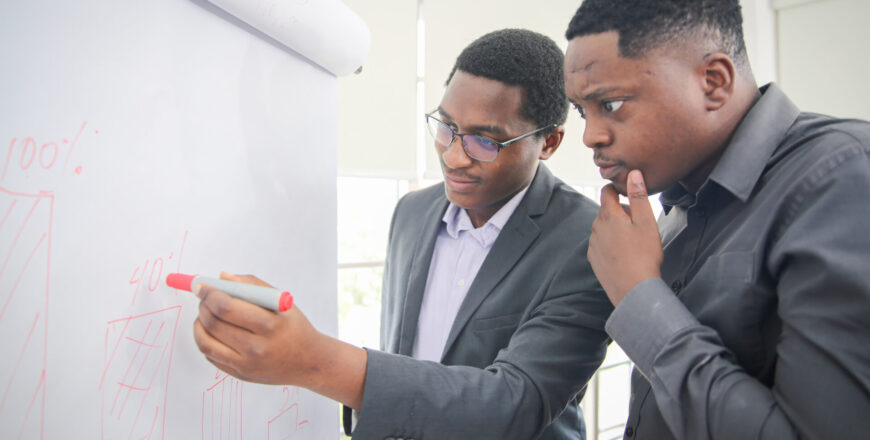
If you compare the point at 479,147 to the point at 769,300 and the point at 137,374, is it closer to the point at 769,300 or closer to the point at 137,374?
the point at 769,300

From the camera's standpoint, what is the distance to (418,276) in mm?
1319

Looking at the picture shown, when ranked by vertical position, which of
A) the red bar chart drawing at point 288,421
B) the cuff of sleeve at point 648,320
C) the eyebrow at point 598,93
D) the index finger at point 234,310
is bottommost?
the red bar chart drawing at point 288,421

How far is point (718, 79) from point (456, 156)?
1.76 ft

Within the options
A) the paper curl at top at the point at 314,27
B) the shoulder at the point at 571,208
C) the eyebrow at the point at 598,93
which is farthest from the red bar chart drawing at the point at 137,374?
the shoulder at the point at 571,208

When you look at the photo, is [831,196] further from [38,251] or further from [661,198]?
[38,251]

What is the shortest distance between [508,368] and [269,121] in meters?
0.60

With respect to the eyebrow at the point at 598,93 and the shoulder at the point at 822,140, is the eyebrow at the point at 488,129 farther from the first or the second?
the shoulder at the point at 822,140

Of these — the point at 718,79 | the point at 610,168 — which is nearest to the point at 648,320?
the point at 610,168

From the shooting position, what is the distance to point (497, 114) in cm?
119

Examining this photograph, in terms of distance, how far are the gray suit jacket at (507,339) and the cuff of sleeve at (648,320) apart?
8.4 inches

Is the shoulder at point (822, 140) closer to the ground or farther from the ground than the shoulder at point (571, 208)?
farther from the ground

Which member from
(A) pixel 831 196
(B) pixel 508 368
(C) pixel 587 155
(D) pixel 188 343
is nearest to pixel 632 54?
(A) pixel 831 196

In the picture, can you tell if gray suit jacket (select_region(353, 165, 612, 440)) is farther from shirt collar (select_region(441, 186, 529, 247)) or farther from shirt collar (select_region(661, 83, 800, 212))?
shirt collar (select_region(661, 83, 800, 212))

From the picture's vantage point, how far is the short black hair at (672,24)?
0.83 m
